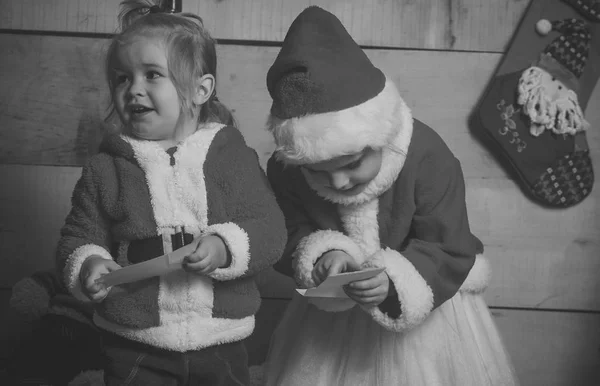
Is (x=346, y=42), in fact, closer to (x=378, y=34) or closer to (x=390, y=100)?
(x=390, y=100)

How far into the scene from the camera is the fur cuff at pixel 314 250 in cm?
99

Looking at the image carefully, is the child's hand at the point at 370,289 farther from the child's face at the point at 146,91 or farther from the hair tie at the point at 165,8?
the hair tie at the point at 165,8

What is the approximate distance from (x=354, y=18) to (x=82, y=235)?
0.69m

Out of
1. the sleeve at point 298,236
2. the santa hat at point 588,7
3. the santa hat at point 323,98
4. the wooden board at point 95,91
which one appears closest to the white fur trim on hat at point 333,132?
the santa hat at point 323,98

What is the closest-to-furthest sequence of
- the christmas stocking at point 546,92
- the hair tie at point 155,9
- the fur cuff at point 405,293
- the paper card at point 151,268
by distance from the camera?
the paper card at point 151,268 < the fur cuff at point 405,293 < the hair tie at point 155,9 < the christmas stocking at point 546,92

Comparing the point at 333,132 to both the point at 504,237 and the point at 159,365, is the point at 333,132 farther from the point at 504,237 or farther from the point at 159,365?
the point at 504,237

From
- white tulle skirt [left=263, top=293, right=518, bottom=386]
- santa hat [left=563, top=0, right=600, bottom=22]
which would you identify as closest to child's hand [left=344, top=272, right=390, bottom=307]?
white tulle skirt [left=263, top=293, right=518, bottom=386]

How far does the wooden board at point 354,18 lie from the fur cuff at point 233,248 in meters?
0.55

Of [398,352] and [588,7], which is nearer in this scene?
[398,352]

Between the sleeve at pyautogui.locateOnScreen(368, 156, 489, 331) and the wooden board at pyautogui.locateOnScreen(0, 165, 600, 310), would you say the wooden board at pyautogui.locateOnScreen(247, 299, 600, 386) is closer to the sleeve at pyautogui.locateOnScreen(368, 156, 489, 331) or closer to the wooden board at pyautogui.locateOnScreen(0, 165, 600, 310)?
the wooden board at pyautogui.locateOnScreen(0, 165, 600, 310)

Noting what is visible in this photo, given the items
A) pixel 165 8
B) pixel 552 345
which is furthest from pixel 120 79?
pixel 552 345

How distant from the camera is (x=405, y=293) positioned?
92 cm

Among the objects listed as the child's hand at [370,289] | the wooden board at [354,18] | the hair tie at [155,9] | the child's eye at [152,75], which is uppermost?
the hair tie at [155,9]

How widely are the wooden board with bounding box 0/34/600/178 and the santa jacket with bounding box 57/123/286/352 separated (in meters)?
0.39
